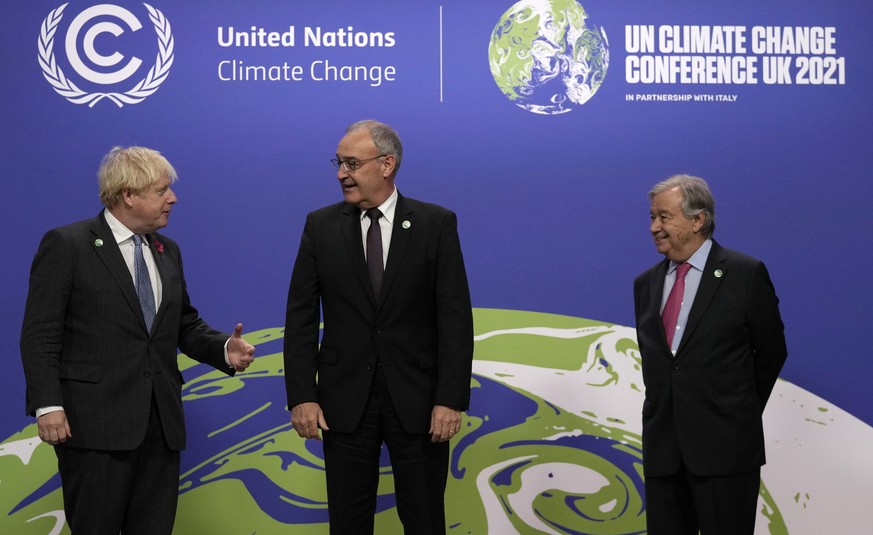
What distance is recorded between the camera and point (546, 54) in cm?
391

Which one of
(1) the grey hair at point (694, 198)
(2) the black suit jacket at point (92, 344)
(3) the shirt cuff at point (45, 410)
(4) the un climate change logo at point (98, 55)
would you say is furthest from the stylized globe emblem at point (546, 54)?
(3) the shirt cuff at point (45, 410)

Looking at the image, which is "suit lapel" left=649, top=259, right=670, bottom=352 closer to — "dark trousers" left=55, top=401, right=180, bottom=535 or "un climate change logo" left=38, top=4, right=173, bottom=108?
"dark trousers" left=55, top=401, right=180, bottom=535

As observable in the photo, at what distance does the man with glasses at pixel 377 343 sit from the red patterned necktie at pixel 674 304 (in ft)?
2.05

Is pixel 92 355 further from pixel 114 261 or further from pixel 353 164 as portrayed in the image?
pixel 353 164

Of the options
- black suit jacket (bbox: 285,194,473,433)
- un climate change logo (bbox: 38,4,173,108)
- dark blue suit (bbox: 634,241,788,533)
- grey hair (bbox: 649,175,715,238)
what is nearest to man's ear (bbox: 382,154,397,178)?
black suit jacket (bbox: 285,194,473,433)

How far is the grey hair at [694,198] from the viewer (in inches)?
115

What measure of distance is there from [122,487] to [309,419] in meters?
0.58

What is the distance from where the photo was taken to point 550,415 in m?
3.92

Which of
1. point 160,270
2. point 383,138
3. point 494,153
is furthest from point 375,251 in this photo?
point 494,153

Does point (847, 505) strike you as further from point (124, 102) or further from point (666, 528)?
point (124, 102)

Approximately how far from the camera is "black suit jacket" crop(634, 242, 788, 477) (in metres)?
2.80

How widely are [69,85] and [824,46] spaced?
127 inches

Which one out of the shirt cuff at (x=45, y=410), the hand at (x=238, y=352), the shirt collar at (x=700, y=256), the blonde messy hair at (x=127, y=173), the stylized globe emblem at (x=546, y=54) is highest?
the stylized globe emblem at (x=546, y=54)

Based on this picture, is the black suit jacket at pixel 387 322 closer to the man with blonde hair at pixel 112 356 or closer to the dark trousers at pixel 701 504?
the man with blonde hair at pixel 112 356
